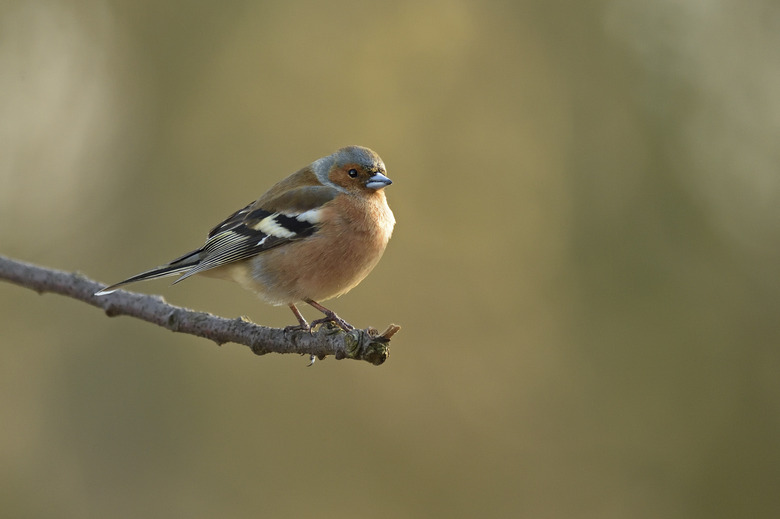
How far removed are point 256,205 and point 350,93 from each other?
3591 millimetres

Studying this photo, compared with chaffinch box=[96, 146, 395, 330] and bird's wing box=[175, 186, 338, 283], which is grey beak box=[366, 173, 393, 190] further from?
bird's wing box=[175, 186, 338, 283]

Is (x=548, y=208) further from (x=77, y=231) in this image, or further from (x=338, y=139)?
(x=77, y=231)

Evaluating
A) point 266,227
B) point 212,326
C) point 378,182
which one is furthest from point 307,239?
point 212,326

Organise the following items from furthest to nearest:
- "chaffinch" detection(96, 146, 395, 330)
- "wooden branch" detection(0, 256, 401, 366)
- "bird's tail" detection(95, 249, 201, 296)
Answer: "chaffinch" detection(96, 146, 395, 330)
"bird's tail" detection(95, 249, 201, 296)
"wooden branch" detection(0, 256, 401, 366)

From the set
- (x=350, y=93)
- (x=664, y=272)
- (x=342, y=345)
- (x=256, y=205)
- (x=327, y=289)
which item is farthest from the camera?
(x=350, y=93)

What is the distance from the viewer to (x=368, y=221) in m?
4.73

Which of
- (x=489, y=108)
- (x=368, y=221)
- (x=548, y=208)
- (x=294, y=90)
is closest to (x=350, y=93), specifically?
(x=294, y=90)

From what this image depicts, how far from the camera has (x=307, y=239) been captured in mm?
4625

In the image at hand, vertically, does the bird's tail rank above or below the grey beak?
below

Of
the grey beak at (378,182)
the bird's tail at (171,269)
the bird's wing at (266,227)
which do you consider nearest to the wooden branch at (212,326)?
the bird's tail at (171,269)

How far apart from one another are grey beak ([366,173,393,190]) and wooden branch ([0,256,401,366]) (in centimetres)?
181

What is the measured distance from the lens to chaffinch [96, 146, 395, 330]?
14.8ft

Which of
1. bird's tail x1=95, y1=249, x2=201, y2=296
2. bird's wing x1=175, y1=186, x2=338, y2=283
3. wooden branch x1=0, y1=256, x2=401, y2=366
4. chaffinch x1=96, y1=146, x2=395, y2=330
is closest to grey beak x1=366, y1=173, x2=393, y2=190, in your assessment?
chaffinch x1=96, y1=146, x2=395, y2=330

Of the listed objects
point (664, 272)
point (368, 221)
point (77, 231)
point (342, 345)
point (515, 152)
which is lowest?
point (342, 345)
